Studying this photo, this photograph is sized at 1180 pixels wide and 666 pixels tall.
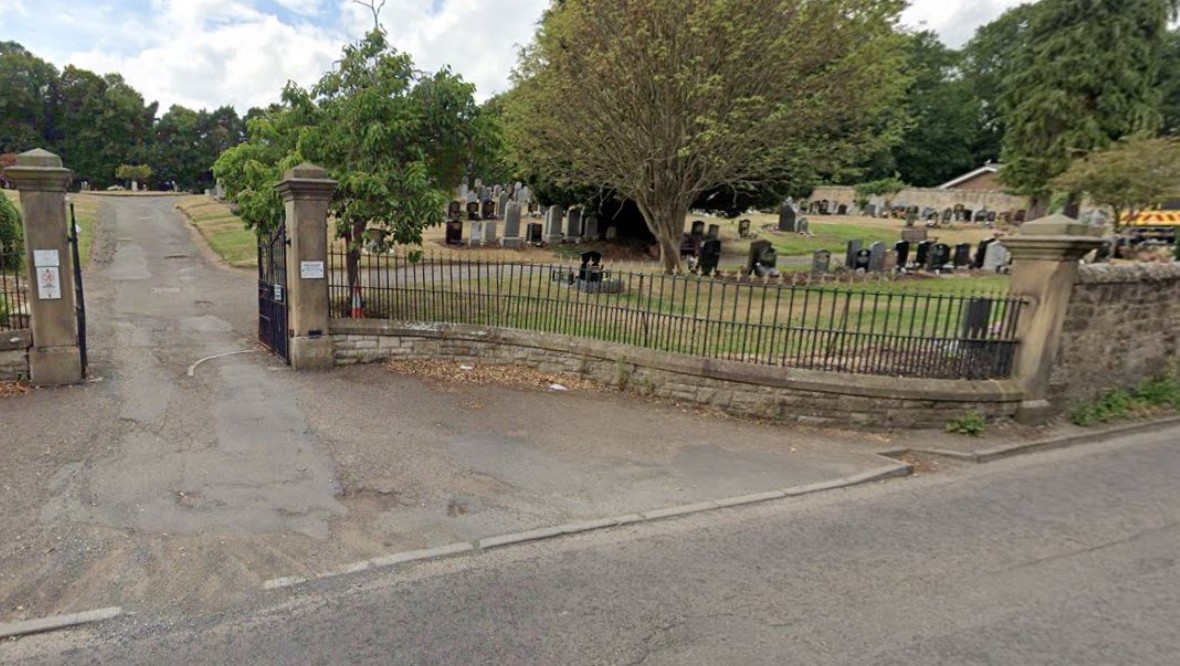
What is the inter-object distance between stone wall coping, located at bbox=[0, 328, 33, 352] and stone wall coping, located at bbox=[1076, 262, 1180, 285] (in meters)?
11.7

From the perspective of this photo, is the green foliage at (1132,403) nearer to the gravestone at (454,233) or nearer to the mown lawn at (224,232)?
the mown lawn at (224,232)

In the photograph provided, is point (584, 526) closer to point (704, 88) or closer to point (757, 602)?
point (757, 602)

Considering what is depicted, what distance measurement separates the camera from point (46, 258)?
22.2ft

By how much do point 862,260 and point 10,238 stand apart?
18201 mm

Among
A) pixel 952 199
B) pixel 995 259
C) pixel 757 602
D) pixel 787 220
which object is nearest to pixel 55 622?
pixel 757 602

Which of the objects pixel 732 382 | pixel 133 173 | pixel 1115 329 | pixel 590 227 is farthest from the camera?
pixel 133 173

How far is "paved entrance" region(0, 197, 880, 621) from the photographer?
3789 millimetres

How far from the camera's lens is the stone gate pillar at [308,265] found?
779cm

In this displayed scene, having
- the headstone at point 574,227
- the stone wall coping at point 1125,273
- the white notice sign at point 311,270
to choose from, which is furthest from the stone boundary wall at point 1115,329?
the headstone at point 574,227

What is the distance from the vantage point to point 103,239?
22.8 m

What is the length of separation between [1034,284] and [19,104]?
289 feet

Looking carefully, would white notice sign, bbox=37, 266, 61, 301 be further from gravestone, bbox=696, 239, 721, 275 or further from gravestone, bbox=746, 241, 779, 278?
gravestone, bbox=746, 241, 779, 278

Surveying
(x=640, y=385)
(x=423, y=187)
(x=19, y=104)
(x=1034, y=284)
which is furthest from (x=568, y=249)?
(x=19, y=104)

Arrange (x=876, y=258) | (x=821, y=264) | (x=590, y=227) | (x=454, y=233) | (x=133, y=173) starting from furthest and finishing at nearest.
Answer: (x=133, y=173) → (x=590, y=227) → (x=454, y=233) → (x=876, y=258) → (x=821, y=264)
